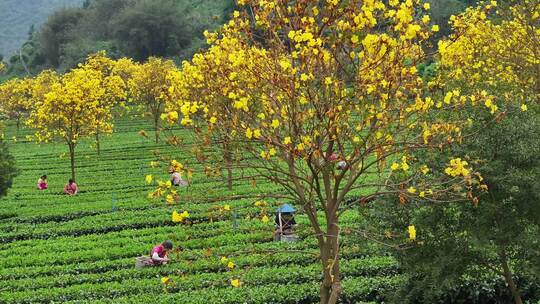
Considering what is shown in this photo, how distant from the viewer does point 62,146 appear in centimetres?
5369

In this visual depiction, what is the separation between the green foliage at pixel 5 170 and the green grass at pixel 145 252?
1389 mm

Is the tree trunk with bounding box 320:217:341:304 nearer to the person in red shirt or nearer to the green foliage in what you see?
the person in red shirt

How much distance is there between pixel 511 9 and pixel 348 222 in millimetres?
8712

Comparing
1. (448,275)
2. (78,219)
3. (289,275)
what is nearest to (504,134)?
(448,275)

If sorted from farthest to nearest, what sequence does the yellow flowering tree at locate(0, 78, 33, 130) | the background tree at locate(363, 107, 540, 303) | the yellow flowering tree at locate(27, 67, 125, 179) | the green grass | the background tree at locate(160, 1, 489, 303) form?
1. the yellow flowering tree at locate(0, 78, 33, 130)
2. the yellow flowering tree at locate(27, 67, 125, 179)
3. the green grass
4. the background tree at locate(363, 107, 540, 303)
5. the background tree at locate(160, 1, 489, 303)

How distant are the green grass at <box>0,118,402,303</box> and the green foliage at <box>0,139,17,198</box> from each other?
4.56 ft

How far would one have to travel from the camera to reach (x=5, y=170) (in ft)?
92.5

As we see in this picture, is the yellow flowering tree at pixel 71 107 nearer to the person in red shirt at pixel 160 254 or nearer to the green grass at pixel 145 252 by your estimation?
the green grass at pixel 145 252

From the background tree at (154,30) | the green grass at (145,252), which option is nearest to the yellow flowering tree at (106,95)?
the green grass at (145,252)

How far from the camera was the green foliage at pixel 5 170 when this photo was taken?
92.3 ft

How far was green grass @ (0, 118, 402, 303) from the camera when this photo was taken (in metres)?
15.1

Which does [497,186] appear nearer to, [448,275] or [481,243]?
[481,243]

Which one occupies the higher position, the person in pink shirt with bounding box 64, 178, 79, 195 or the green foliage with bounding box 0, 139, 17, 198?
the green foliage with bounding box 0, 139, 17, 198

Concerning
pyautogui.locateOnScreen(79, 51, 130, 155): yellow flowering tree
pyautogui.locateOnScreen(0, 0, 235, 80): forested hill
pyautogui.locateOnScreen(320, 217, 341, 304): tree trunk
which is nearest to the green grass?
pyautogui.locateOnScreen(320, 217, 341, 304): tree trunk
